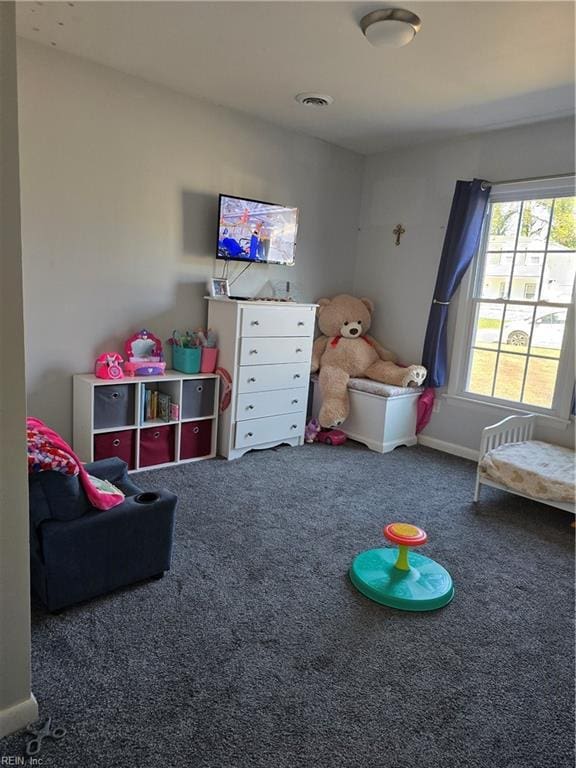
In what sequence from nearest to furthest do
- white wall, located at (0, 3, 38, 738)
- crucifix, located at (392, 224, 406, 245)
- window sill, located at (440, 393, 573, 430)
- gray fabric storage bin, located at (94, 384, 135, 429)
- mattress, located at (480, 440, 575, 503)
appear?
white wall, located at (0, 3, 38, 738)
mattress, located at (480, 440, 575, 503)
gray fabric storage bin, located at (94, 384, 135, 429)
window sill, located at (440, 393, 573, 430)
crucifix, located at (392, 224, 406, 245)

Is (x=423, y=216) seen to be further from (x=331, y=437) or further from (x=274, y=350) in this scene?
(x=331, y=437)

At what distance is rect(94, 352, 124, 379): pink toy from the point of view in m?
3.22

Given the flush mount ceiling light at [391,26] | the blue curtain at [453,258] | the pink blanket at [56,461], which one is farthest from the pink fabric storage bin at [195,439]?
the flush mount ceiling light at [391,26]

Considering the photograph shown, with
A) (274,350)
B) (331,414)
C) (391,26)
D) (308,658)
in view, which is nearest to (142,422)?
(274,350)

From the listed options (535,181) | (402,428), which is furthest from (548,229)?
(402,428)

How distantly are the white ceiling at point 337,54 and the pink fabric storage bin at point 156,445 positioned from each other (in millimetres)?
2227

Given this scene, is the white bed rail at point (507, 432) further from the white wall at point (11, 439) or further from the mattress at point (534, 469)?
the white wall at point (11, 439)

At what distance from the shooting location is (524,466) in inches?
119

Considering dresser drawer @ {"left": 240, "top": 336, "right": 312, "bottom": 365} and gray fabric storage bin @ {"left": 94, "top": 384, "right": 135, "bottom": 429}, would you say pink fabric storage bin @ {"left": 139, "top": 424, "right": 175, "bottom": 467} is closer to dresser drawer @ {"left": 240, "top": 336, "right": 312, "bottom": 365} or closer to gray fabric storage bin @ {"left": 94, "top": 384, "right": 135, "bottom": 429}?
gray fabric storage bin @ {"left": 94, "top": 384, "right": 135, "bottom": 429}

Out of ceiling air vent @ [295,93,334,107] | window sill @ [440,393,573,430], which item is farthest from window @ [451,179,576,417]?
ceiling air vent @ [295,93,334,107]

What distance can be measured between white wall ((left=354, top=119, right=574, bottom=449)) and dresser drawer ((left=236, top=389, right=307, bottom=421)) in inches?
43.7

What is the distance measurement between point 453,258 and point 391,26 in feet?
6.35

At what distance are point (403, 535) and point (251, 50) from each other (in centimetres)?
256

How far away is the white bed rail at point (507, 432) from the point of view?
3.23 metres
